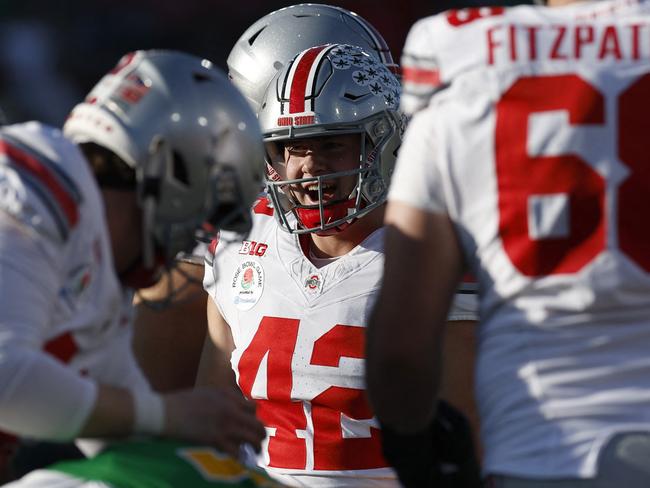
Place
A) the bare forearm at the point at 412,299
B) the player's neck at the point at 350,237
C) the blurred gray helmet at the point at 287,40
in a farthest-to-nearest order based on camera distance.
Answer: the blurred gray helmet at the point at 287,40 < the player's neck at the point at 350,237 < the bare forearm at the point at 412,299

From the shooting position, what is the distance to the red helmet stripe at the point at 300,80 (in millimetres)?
3383

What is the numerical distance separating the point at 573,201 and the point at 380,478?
4.84 ft

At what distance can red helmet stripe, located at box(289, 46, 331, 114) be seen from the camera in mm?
3383

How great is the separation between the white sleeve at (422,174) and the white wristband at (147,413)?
523 mm

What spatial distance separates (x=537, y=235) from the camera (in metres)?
1.88

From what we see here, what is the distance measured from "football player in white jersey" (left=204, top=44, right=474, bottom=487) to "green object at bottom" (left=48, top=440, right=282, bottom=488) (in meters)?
1.15

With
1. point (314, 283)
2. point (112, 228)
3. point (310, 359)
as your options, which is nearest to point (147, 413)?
point (112, 228)

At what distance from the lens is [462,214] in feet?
6.35

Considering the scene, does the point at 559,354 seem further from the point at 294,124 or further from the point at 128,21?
the point at 128,21

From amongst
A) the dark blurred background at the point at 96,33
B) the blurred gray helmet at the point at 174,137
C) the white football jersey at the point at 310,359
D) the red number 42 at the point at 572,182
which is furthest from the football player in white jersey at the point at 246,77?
the dark blurred background at the point at 96,33

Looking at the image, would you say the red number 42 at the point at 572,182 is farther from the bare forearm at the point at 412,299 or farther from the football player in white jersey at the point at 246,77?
the football player in white jersey at the point at 246,77

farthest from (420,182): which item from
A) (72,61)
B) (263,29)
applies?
(72,61)

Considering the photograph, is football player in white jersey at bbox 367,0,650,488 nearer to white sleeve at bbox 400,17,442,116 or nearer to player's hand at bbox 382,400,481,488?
white sleeve at bbox 400,17,442,116

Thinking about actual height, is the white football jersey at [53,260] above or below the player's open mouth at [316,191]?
above
